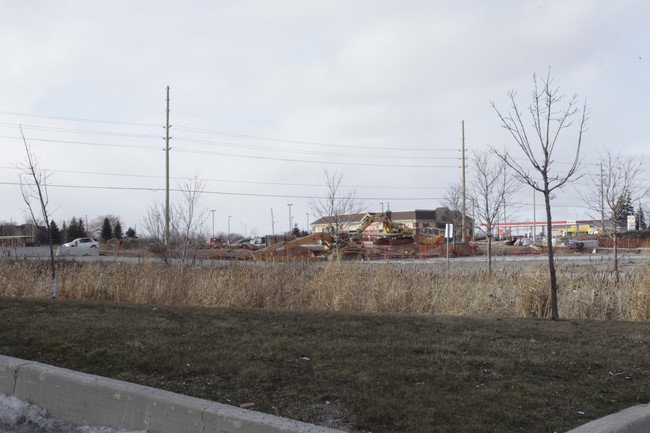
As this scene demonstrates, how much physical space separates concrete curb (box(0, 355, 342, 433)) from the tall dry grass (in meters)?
5.94

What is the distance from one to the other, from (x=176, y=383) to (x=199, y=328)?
216cm

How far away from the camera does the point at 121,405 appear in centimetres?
403

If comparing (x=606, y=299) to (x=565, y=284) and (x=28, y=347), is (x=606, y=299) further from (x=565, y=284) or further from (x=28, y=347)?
(x=28, y=347)

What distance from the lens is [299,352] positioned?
17.3 ft

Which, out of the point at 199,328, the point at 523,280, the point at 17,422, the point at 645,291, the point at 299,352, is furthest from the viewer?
the point at 523,280

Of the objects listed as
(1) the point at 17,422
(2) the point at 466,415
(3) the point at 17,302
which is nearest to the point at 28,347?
(1) the point at 17,422

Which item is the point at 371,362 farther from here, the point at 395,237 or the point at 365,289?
the point at 395,237

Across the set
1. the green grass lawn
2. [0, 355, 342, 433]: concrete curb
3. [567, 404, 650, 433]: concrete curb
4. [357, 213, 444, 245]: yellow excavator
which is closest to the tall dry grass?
the green grass lawn

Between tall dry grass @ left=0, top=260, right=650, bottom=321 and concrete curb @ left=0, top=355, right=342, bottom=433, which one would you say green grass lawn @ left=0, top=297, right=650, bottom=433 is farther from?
tall dry grass @ left=0, top=260, right=650, bottom=321

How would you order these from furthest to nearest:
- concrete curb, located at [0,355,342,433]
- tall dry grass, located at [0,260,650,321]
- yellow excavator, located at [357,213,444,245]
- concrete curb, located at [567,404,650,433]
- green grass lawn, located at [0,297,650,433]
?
yellow excavator, located at [357,213,444,245] → tall dry grass, located at [0,260,650,321] → green grass lawn, located at [0,297,650,433] → concrete curb, located at [0,355,342,433] → concrete curb, located at [567,404,650,433]

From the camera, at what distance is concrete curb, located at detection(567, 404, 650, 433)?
3.33 m

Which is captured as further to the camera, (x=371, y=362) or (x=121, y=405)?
(x=371, y=362)

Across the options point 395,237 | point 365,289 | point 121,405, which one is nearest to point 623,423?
point 121,405

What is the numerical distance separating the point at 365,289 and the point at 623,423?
7261 mm
